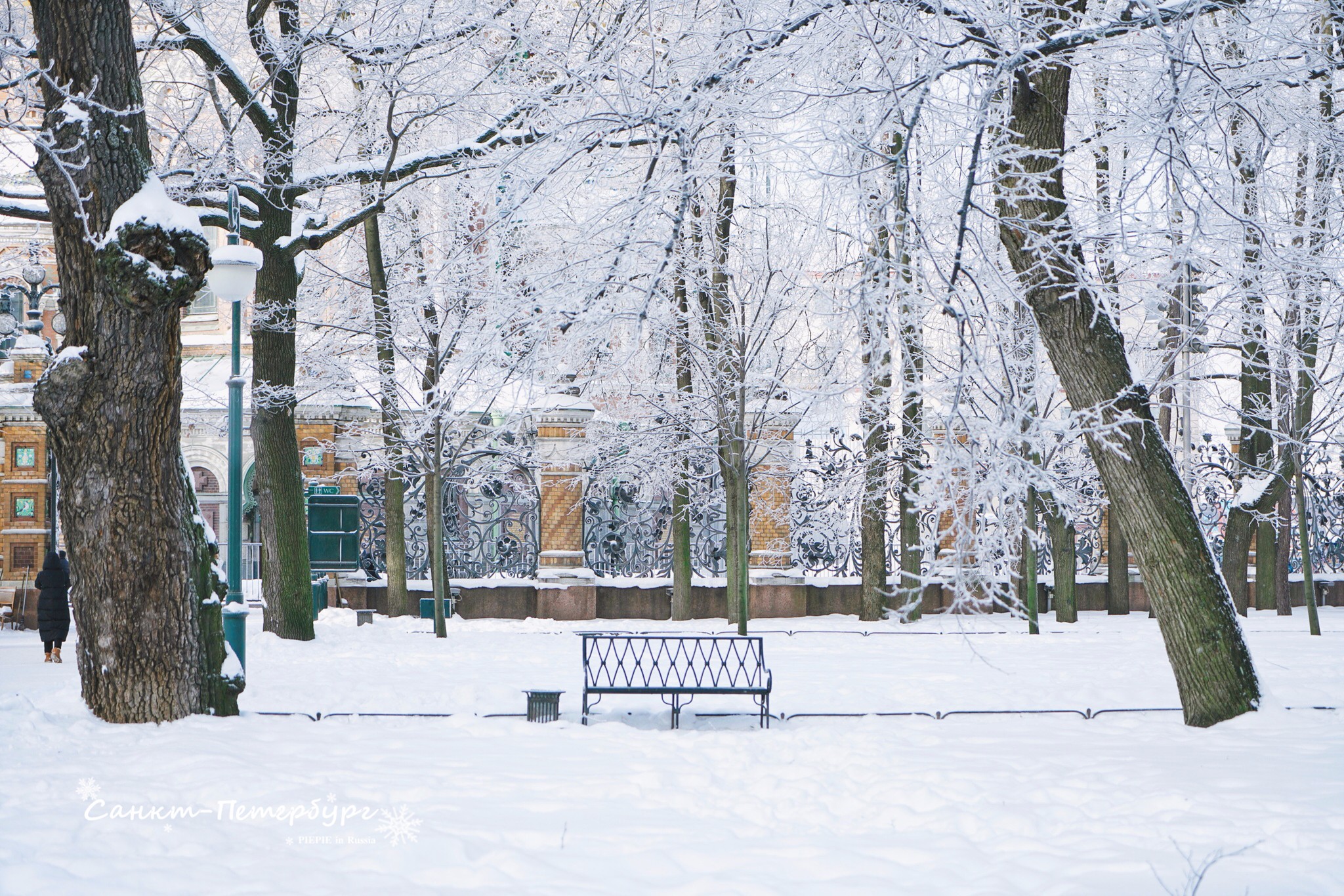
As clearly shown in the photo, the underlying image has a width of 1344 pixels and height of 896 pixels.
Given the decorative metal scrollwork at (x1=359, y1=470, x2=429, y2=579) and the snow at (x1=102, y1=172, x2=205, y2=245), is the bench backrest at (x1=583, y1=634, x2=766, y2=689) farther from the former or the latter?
the decorative metal scrollwork at (x1=359, y1=470, x2=429, y2=579)

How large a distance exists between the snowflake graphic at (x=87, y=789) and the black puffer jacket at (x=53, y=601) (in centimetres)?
969

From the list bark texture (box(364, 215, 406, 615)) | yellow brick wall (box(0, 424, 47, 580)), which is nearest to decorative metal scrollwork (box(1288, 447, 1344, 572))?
bark texture (box(364, 215, 406, 615))

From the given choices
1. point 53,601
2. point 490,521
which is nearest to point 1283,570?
point 490,521

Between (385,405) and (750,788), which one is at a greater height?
(385,405)

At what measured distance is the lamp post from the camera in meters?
9.30

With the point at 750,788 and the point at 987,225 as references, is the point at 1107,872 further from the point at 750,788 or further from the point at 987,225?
the point at 987,225

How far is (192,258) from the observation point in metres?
7.38

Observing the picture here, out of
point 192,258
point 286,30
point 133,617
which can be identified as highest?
point 286,30

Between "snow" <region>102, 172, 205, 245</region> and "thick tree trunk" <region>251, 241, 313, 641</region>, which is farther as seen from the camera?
"thick tree trunk" <region>251, 241, 313, 641</region>

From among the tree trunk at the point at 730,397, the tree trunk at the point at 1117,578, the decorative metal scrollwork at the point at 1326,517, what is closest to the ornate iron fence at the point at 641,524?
the tree trunk at the point at 730,397

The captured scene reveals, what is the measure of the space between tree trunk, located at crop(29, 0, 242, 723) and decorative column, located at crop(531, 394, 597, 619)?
11.9 meters

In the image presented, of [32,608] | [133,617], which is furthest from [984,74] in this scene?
[32,608]

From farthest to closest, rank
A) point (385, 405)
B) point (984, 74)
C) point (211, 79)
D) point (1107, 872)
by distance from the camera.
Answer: point (385, 405) → point (211, 79) → point (984, 74) → point (1107, 872)

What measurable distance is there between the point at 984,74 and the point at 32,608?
21.4m
